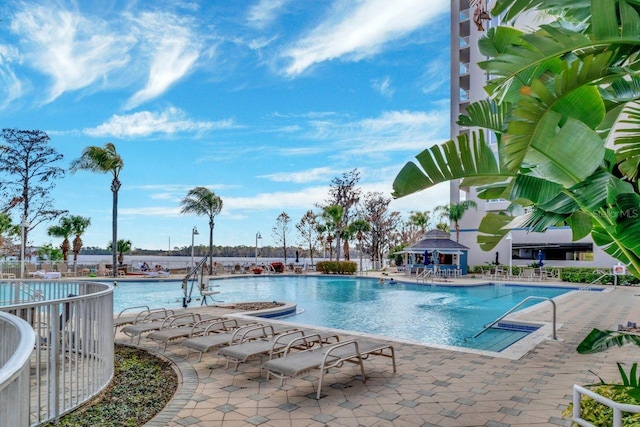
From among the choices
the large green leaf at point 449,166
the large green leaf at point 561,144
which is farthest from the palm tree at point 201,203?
the large green leaf at point 561,144

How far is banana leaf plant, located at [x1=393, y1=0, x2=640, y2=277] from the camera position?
235 centimetres

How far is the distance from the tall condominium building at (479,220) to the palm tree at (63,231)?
27.7m

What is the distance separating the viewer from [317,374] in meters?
5.73

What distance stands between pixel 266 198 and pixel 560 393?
41352 millimetres

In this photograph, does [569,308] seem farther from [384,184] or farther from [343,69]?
[384,184]

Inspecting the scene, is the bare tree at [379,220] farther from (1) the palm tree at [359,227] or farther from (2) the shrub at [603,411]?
(2) the shrub at [603,411]

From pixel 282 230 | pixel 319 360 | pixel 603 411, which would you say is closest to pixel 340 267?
pixel 282 230

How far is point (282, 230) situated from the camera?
43.5m

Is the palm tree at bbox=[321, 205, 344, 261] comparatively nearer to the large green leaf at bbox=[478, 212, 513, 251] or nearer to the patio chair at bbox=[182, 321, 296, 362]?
the patio chair at bbox=[182, 321, 296, 362]

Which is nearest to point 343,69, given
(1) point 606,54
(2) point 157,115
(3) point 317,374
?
(2) point 157,115

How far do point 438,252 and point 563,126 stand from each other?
27.7 meters

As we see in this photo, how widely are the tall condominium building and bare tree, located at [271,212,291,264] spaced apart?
17.1m

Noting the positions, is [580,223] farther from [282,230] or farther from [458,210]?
[282,230]

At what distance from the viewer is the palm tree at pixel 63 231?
97.9 ft
